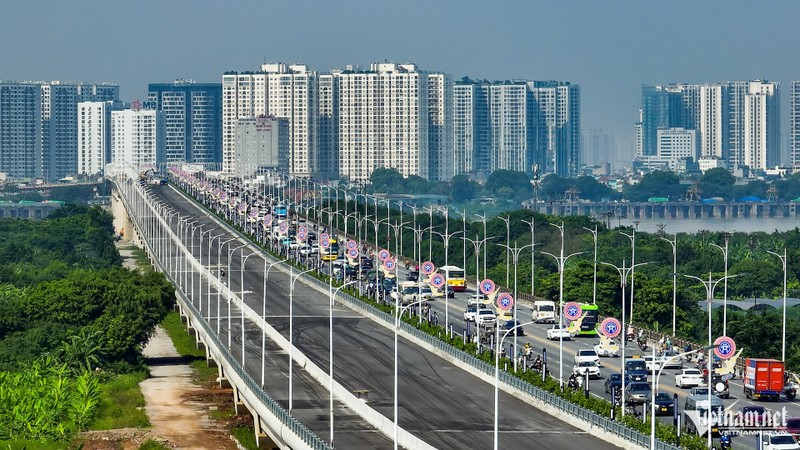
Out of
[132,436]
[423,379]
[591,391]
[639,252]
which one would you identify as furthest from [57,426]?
[639,252]

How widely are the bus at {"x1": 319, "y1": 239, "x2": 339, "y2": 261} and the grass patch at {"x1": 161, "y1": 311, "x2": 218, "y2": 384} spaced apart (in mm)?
11519

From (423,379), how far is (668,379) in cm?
992

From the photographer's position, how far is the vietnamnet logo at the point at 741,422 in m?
56.7

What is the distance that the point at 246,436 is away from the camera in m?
73.0

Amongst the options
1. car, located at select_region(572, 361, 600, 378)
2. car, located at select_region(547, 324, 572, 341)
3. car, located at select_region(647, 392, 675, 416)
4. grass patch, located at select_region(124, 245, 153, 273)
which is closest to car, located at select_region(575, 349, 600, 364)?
car, located at select_region(572, 361, 600, 378)

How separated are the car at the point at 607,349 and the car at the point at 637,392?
560 inches

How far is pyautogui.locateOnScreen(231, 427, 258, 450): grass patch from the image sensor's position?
7062 cm

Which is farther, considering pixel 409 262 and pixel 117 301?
pixel 409 262

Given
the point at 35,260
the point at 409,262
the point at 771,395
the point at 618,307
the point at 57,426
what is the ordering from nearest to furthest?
the point at 771,395
the point at 57,426
the point at 618,307
the point at 409,262
the point at 35,260

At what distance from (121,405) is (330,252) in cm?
5081

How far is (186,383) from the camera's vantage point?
90.9m

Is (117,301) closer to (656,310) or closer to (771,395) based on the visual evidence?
(656,310)

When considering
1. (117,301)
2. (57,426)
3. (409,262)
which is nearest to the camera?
(57,426)

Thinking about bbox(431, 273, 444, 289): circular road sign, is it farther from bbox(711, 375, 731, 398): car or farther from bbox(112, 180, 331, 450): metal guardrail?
bbox(711, 375, 731, 398): car
